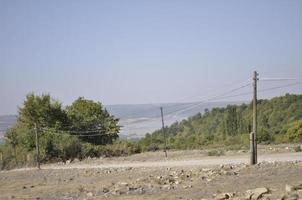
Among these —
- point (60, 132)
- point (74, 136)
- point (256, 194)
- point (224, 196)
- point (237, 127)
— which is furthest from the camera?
point (237, 127)

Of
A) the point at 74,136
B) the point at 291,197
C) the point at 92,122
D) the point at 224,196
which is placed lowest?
the point at 224,196

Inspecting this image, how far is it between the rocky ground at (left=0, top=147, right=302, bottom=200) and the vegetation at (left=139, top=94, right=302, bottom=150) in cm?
2130

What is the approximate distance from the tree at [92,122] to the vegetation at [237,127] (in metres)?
4.07

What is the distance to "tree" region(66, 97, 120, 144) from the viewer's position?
50.1m

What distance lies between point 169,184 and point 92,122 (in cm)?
3098

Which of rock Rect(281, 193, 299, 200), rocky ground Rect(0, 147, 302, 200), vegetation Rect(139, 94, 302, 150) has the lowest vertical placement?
rocky ground Rect(0, 147, 302, 200)

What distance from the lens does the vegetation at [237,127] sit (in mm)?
49000

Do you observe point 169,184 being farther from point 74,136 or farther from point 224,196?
point 74,136

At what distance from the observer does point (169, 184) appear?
20938mm

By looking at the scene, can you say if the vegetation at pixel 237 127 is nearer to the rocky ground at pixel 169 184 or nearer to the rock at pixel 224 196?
the rocky ground at pixel 169 184

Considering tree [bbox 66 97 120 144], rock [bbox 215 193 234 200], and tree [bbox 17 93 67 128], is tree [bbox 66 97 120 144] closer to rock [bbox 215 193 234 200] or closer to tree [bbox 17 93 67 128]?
tree [bbox 17 93 67 128]

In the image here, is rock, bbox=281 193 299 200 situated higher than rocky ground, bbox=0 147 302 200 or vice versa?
rock, bbox=281 193 299 200

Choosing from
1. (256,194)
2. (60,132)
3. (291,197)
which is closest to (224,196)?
(256,194)

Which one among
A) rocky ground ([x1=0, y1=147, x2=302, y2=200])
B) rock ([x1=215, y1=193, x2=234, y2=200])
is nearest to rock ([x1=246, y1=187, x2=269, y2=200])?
rocky ground ([x1=0, y1=147, x2=302, y2=200])
